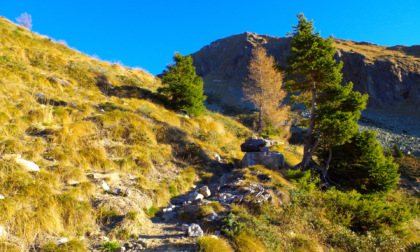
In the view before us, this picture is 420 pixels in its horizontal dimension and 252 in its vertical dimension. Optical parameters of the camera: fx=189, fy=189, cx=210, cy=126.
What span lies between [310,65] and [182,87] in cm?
838

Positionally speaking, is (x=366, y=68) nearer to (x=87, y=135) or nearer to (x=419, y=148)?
(x=419, y=148)

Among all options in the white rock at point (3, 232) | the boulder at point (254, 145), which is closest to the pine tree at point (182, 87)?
the boulder at point (254, 145)

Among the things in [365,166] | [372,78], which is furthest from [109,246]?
[372,78]

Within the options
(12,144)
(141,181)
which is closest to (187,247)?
(141,181)

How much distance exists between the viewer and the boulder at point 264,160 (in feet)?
34.8

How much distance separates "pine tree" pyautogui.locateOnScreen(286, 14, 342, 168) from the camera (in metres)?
10.6

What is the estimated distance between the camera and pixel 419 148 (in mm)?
32406

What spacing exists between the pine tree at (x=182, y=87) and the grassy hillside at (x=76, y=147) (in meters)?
1.22

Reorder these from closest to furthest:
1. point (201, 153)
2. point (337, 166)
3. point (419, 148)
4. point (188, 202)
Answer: point (188, 202) → point (201, 153) → point (337, 166) → point (419, 148)

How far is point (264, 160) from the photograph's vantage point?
10758 millimetres

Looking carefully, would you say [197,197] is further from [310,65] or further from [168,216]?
[310,65]

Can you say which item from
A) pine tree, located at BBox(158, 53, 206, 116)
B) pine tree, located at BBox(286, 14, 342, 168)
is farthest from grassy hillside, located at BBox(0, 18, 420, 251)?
pine tree, located at BBox(286, 14, 342, 168)

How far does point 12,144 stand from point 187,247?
19.5ft

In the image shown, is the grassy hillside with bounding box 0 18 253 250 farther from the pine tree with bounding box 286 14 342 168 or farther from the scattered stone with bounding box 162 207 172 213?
the pine tree with bounding box 286 14 342 168
